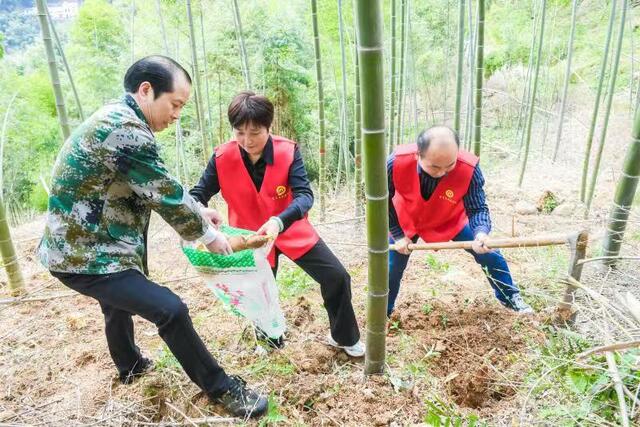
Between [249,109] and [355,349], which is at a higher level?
[249,109]

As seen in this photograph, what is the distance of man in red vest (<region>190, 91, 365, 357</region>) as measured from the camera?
7.36 ft

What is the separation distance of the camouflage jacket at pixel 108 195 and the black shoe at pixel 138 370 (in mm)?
764

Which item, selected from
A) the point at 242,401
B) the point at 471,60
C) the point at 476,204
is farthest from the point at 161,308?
the point at 471,60

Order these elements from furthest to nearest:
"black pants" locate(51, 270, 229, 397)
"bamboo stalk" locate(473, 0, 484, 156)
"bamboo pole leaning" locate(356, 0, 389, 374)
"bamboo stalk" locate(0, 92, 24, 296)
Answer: "bamboo stalk" locate(473, 0, 484, 156), "bamboo stalk" locate(0, 92, 24, 296), "black pants" locate(51, 270, 229, 397), "bamboo pole leaning" locate(356, 0, 389, 374)

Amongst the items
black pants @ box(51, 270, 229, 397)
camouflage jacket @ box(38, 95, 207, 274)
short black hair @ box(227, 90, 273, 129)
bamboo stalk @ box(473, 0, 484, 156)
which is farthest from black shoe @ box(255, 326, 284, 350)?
bamboo stalk @ box(473, 0, 484, 156)

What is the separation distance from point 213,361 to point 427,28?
11.5 m

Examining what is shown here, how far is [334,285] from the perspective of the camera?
7.52ft

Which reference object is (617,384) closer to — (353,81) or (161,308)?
(161,308)

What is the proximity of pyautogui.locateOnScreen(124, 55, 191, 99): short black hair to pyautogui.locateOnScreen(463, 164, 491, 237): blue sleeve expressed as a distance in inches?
68.8

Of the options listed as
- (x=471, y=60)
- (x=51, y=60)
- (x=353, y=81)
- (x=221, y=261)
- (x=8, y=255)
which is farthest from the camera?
(x=353, y=81)

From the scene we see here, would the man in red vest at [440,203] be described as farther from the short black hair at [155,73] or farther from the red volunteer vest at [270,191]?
the short black hair at [155,73]

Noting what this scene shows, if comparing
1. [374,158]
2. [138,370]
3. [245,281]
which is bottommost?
[138,370]

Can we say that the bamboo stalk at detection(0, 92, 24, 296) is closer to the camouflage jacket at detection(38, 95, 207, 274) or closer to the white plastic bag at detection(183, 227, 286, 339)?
the camouflage jacket at detection(38, 95, 207, 274)

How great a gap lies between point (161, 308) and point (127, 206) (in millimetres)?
449
